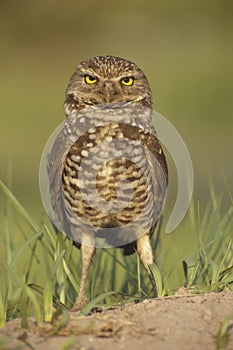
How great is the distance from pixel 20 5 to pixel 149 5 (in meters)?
3.40

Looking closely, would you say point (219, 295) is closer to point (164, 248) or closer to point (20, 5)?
point (164, 248)

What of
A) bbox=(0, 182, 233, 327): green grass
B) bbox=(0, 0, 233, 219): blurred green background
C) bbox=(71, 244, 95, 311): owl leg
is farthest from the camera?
bbox=(0, 0, 233, 219): blurred green background

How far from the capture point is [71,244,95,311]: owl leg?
166 inches

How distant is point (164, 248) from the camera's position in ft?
17.9

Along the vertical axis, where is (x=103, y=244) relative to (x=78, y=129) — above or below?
below

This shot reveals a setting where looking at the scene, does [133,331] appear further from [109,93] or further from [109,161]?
[109,93]

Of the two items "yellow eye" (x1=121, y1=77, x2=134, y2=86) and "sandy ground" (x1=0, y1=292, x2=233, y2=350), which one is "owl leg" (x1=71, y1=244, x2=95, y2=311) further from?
"yellow eye" (x1=121, y1=77, x2=134, y2=86)

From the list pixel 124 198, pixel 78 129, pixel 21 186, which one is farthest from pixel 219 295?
pixel 21 186

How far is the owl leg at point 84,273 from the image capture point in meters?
4.22

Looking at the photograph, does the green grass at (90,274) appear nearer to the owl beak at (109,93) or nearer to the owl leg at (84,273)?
the owl leg at (84,273)

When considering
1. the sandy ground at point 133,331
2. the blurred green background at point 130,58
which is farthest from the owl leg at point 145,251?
the blurred green background at point 130,58

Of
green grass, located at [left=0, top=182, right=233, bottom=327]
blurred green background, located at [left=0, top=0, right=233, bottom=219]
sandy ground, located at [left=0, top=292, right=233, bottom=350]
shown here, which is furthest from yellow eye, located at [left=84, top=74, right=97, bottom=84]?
blurred green background, located at [left=0, top=0, right=233, bottom=219]

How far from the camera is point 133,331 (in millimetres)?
3514

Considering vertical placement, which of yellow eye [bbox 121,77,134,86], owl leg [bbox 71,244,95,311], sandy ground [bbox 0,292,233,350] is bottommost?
owl leg [bbox 71,244,95,311]
